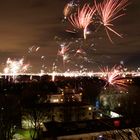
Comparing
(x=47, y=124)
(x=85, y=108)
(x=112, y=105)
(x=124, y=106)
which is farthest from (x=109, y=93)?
(x=47, y=124)

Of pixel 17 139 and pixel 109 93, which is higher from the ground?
pixel 109 93

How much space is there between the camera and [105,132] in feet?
67.5

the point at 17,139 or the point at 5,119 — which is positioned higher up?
the point at 5,119

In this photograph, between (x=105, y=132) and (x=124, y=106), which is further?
(x=124, y=106)

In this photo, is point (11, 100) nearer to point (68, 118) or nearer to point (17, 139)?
point (68, 118)

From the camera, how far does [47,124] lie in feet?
76.2

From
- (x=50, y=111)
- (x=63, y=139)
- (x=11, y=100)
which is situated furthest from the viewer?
(x=11, y=100)

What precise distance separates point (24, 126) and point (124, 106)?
1511cm

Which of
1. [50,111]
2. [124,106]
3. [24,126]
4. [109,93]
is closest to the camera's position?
[24,126]

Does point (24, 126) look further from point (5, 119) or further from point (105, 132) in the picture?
point (105, 132)

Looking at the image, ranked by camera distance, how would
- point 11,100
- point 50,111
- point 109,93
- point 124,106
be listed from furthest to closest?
point 109,93 < point 124,106 < point 11,100 < point 50,111

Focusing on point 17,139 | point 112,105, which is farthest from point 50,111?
point 112,105

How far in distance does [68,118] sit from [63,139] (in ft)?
37.0

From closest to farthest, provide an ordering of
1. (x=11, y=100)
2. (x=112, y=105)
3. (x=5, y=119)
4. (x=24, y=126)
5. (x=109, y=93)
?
(x=5, y=119) → (x=24, y=126) → (x=11, y=100) → (x=112, y=105) → (x=109, y=93)
